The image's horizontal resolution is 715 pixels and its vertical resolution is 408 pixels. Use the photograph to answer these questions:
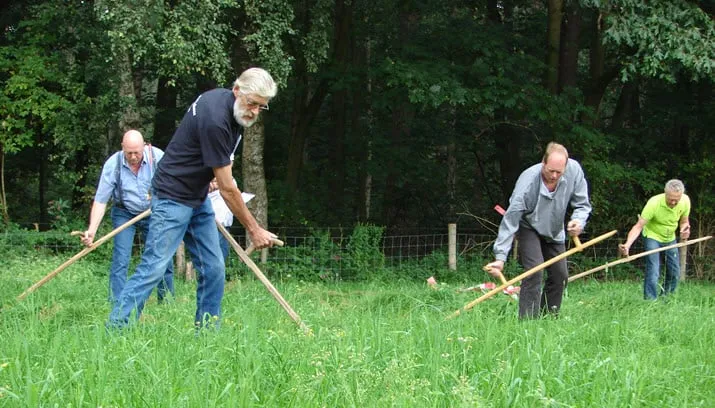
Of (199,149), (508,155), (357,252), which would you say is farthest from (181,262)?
(508,155)

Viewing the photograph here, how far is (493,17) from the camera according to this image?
17.9 meters

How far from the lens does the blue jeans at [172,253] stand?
201 inches

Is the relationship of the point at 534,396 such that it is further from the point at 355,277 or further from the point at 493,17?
the point at 493,17

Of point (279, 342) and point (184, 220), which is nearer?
point (279, 342)

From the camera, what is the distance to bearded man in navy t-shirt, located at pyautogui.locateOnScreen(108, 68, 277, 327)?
196 inches

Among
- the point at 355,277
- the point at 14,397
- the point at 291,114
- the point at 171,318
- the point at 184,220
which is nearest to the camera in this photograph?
the point at 14,397

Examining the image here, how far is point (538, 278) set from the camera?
619cm

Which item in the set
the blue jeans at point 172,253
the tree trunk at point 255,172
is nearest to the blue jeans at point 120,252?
the blue jeans at point 172,253

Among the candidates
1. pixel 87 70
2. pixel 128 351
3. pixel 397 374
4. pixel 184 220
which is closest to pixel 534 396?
pixel 397 374

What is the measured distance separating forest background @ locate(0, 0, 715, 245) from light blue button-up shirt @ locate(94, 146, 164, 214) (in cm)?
460

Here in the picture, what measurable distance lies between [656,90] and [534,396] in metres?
15.9

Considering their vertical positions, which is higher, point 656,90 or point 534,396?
point 656,90

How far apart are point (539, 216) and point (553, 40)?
11.0 meters

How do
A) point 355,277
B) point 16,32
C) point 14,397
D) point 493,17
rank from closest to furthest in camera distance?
1. point 14,397
2. point 355,277
3. point 16,32
4. point 493,17
